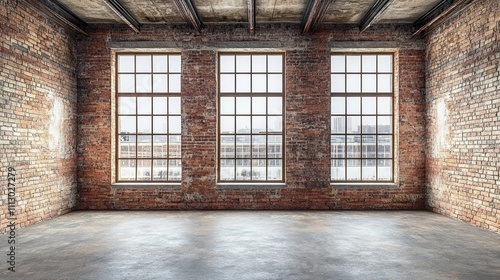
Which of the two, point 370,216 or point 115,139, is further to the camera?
point 115,139

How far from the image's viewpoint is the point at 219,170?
7.03 m

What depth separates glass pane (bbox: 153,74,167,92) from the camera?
23.2ft

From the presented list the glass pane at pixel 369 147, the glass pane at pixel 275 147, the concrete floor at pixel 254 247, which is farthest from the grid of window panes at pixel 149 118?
the glass pane at pixel 369 147

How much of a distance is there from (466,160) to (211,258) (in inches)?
187

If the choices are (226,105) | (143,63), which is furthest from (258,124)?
(143,63)

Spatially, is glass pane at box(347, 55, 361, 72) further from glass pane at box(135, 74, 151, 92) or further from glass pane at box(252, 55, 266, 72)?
glass pane at box(135, 74, 151, 92)

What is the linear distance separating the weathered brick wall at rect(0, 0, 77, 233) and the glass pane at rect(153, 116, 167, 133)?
1669 mm

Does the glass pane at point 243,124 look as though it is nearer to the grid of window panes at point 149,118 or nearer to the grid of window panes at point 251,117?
the grid of window panes at point 251,117

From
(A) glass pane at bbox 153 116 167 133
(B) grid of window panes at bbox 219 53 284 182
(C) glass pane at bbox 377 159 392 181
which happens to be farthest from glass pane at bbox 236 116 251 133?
(C) glass pane at bbox 377 159 392 181

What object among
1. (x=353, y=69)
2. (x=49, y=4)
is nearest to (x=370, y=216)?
(x=353, y=69)

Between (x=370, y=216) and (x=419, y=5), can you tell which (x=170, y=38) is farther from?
(x=370, y=216)

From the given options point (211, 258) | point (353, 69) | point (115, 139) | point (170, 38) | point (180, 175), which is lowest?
point (211, 258)

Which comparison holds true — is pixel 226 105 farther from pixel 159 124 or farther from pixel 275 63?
pixel 159 124

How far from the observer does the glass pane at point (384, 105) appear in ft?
23.2
